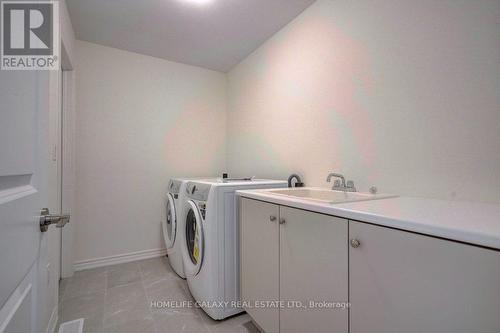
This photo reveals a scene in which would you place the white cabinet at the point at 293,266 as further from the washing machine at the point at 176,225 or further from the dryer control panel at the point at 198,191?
the washing machine at the point at 176,225

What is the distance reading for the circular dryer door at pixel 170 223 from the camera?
7.22 feet

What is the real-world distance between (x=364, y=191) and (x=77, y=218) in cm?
270

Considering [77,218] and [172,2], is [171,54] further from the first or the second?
[77,218]

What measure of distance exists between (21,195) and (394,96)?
64.7 inches

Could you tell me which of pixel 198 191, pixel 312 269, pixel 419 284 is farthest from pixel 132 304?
pixel 419 284

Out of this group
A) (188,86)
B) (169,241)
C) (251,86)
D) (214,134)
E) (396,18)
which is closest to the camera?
(396,18)

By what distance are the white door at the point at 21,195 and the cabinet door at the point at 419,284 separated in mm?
934

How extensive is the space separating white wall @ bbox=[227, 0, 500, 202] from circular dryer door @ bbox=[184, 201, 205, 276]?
2.99ft

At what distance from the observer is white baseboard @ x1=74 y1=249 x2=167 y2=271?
2381mm

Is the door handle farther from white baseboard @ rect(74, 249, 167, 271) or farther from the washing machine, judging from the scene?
white baseboard @ rect(74, 249, 167, 271)

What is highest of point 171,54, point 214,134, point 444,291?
point 171,54

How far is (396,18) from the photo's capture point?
1330 millimetres

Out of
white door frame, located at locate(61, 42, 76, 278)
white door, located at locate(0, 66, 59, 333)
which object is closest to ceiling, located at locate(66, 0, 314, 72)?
white door frame, located at locate(61, 42, 76, 278)

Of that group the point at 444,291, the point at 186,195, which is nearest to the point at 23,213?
the point at 444,291
